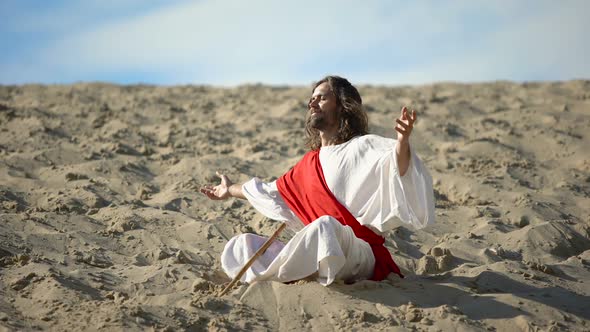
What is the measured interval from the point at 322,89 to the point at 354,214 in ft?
2.85

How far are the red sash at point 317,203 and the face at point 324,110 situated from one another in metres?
0.18

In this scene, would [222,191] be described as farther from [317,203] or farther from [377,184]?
[377,184]

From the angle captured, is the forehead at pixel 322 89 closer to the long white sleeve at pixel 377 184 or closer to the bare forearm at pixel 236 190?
the long white sleeve at pixel 377 184

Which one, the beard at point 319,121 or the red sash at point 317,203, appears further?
the beard at point 319,121

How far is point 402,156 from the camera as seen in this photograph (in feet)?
13.5

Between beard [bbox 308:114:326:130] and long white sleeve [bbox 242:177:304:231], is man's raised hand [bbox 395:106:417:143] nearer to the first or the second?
beard [bbox 308:114:326:130]

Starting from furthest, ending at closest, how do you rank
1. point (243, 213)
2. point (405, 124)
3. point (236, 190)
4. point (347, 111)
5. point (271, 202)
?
1. point (243, 213)
2. point (236, 190)
3. point (271, 202)
4. point (347, 111)
5. point (405, 124)

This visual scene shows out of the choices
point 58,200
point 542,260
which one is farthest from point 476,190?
point 58,200

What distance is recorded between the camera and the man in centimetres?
412

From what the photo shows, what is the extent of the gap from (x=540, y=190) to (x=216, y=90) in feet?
19.0

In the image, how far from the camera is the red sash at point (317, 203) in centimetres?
442

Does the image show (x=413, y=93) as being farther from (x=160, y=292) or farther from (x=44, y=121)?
(x=160, y=292)

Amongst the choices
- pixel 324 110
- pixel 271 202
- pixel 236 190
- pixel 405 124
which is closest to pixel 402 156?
pixel 405 124

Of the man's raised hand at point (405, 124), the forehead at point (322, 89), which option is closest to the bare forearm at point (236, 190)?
the forehead at point (322, 89)
